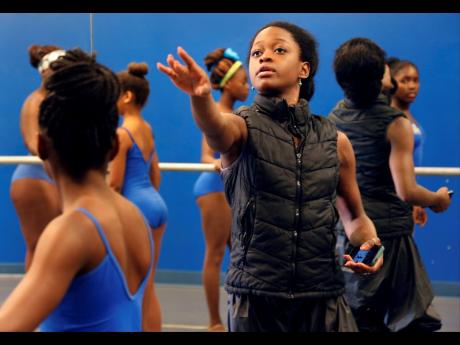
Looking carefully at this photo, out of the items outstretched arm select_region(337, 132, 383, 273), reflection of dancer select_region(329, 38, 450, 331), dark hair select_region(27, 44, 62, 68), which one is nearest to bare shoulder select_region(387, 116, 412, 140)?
reflection of dancer select_region(329, 38, 450, 331)

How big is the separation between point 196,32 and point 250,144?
4048 mm

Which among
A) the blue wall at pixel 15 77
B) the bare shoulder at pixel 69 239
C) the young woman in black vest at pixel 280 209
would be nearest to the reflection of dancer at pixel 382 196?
the young woman in black vest at pixel 280 209

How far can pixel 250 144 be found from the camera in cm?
260

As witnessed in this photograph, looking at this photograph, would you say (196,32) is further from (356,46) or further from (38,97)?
(356,46)

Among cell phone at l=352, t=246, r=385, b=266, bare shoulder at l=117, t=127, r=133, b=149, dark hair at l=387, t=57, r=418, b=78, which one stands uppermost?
dark hair at l=387, t=57, r=418, b=78

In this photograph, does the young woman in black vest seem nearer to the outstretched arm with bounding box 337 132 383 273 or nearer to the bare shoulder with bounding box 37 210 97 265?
the outstretched arm with bounding box 337 132 383 273

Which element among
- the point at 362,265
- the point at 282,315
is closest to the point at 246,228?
the point at 282,315

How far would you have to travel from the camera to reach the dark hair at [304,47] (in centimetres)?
281

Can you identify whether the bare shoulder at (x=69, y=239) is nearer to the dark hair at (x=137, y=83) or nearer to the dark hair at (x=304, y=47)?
the dark hair at (x=304, y=47)

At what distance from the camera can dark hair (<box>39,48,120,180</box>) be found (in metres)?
1.87

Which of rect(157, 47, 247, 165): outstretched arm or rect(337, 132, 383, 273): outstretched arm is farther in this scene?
rect(337, 132, 383, 273): outstretched arm

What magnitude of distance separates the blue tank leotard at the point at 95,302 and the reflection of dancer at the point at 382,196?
1.91 m

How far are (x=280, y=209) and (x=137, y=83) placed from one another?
204 centimetres
